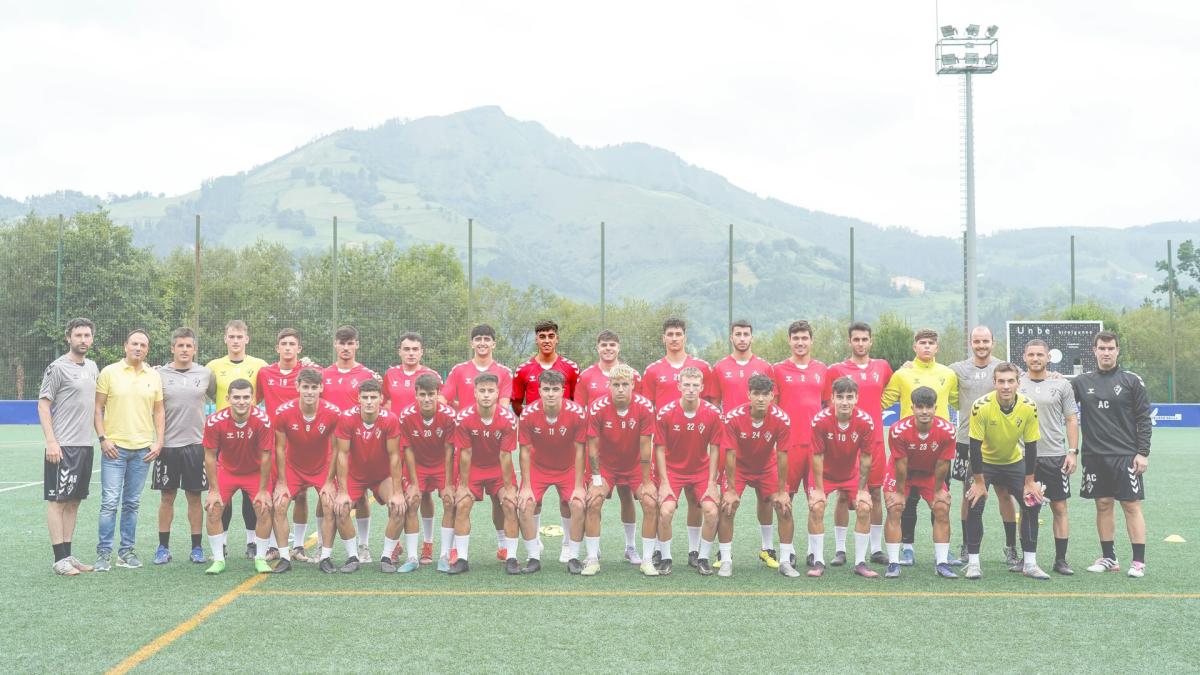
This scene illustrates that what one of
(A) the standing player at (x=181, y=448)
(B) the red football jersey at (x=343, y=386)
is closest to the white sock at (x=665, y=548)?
(B) the red football jersey at (x=343, y=386)

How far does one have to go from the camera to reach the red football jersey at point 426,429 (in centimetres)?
791

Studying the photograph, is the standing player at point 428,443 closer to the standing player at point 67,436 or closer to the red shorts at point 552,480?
the red shorts at point 552,480

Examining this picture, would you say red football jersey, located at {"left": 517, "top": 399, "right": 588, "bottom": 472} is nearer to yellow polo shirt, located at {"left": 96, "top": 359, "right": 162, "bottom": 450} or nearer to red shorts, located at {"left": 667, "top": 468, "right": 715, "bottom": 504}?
red shorts, located at {"left": 667, "top": 468, "right": 715, "bottom": 504}

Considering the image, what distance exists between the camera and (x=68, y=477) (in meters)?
7.69

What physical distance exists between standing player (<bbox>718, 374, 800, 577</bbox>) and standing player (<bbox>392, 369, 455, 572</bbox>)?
83.1 inches

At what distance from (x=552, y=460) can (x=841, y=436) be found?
223 cm

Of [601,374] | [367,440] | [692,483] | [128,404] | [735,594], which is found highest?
[601,374]

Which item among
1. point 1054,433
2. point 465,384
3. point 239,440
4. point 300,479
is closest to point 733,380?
point 465,384

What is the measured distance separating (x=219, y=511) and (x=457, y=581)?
1.91 meters

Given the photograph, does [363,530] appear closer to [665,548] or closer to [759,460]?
[665,548]

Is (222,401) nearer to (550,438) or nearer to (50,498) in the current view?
(50,498)

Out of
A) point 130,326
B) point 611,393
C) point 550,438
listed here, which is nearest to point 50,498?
point 550,438

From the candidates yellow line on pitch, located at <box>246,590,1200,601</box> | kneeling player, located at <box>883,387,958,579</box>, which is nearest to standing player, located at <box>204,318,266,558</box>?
yellow line on pitch, located at <box>246,590,1200,601</box>

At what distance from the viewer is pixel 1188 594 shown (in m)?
7.02
